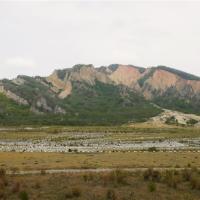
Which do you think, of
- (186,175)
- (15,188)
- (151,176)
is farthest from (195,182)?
(15,188)

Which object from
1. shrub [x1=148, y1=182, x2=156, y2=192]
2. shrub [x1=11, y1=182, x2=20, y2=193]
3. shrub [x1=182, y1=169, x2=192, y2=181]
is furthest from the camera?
shrub [x1=182, y1=169, x2=192, y2=181]

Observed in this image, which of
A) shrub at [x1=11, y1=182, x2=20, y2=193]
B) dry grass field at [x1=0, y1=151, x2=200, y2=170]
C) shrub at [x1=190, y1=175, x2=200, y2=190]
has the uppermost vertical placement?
shrub at [x1=190, y1=175, x2=200, y2=190]

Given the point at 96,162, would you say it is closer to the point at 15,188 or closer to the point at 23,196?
the point at 15,188

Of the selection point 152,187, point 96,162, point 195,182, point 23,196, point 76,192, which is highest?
point 195,182

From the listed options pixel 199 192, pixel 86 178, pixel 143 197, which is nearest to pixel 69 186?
pixel 86 178

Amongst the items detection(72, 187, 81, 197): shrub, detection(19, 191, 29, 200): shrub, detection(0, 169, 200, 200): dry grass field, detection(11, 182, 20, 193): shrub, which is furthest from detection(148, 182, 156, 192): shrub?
detection(11, 182, 20, 193): shrub

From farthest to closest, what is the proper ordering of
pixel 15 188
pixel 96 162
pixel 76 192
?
1. pixel 96 162
2. pixel 15 188
3. pixel 76 192

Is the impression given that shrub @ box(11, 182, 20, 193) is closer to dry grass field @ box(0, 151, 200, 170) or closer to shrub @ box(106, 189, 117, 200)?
shrub @ box(106, 189, 117, 200)

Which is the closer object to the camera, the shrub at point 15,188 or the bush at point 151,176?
the shrub at point 15,188

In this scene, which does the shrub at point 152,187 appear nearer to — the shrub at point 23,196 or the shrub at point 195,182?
the shrub at point 195,182

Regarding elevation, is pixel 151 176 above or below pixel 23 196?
above

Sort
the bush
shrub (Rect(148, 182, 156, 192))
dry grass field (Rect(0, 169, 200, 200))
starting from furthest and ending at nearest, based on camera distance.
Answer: the bush
shrub (Rect(148, 182, 156, 192))
dry grass field (Rect(0, 169, 200, 200))

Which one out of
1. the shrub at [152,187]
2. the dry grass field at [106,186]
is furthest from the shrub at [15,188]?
the shrub at [152,187]

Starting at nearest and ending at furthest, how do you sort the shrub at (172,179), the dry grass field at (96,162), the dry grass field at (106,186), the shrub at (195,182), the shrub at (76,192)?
the dry grass field at (106,186)
the shrub at (76,192)
the shrub at (195,182)
the shrub at (172,179)
the dry grass field at (96,162)
